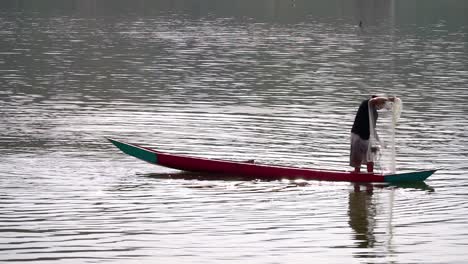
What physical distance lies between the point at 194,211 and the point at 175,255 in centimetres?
351

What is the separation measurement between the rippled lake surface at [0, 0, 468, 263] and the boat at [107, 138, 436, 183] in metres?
0.23

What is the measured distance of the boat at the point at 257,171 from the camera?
1019 inches

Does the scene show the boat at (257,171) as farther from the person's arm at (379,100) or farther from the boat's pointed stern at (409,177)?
the person's arm at (379,100)

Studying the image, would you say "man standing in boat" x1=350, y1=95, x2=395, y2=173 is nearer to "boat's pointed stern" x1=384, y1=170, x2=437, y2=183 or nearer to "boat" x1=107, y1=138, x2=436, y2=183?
"boat" x1=107, y1=138, x2=436, y2=183

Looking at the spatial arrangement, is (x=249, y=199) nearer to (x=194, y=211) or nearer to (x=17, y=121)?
(x=194, y=211)

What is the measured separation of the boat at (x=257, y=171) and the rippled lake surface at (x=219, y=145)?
0.76 ft

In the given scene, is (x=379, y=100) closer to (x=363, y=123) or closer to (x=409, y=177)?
(x=363, y=123)

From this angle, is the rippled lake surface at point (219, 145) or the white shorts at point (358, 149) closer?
the rippled lake surface at point (219, 145)

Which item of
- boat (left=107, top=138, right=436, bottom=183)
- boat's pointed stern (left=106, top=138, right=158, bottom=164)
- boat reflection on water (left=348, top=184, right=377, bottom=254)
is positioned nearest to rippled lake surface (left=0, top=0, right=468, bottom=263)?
boat reflection on water (left=348, top=184, right=377, bottom=254)

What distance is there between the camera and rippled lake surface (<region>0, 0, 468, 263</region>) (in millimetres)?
20672

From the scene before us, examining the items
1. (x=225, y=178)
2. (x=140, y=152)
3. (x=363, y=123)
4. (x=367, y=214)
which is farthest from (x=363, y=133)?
(x=140, y=152)

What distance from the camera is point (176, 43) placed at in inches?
2778

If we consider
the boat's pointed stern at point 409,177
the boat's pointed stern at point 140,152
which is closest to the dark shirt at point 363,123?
the boat's pointed stern at point 409,177

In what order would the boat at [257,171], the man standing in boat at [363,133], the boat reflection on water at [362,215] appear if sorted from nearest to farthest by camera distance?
the boat reflection on water at [362,215], the boat at [257,171], the man standing in boat at [363,133]
